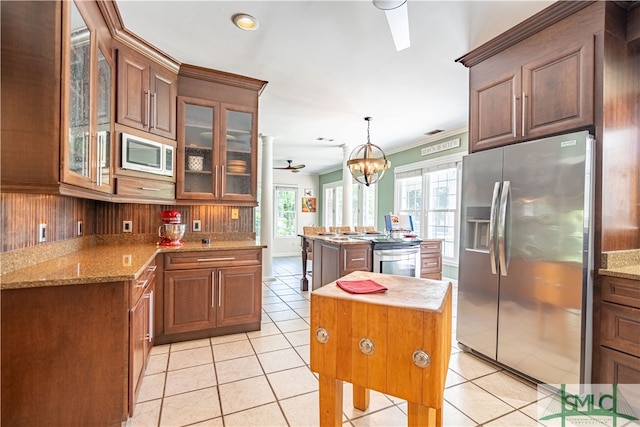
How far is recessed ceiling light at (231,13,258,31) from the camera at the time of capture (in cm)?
225

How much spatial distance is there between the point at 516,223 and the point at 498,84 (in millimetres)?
1177

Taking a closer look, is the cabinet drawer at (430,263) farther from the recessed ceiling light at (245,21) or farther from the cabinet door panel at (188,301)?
the recessed ceiling light at (245,21)

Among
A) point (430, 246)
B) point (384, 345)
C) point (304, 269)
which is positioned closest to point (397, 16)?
point (384, 345)

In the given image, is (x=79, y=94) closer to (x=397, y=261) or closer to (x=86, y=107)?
(x=86, y=107)

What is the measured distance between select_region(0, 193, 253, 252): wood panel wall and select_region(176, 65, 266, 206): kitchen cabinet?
31 centimetres

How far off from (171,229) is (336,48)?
2281 mm

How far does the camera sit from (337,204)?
9203mm

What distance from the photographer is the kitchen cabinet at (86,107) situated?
1558 millimetres

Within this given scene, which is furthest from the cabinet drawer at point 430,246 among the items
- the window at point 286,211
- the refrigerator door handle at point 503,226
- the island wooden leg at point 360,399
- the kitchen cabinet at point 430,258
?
the window at point 286,211

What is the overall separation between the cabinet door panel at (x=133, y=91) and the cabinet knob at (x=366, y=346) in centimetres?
253

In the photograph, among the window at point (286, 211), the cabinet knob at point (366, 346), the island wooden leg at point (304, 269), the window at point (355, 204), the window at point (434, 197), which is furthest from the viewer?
the window at point (286, 211)

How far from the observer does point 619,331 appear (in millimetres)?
1875

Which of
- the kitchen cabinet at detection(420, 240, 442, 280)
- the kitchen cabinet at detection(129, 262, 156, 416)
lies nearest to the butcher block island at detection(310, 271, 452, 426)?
the kitchen cabinet at detection(129, 262, 156, 416)

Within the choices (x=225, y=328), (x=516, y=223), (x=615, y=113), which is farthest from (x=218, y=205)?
(x=615, y=113)
